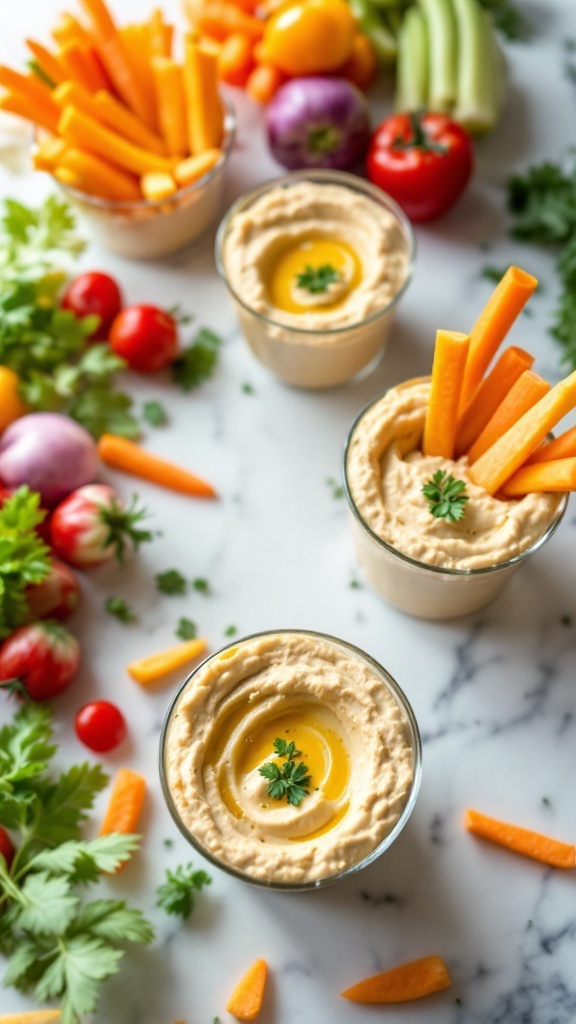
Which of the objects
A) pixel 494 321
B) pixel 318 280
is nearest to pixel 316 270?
pixel 318 280

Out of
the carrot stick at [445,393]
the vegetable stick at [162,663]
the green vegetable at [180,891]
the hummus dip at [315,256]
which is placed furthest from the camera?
the hummus dip at [315,256]

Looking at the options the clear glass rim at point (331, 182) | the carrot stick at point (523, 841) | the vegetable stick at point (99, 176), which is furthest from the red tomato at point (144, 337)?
the carrot stick at point (523, 841)

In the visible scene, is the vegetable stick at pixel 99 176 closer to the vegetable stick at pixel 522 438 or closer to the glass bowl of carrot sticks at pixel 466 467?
the glass bowl of carrot sticks at pixel 466 467

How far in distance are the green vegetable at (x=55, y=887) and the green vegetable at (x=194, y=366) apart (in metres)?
1.16

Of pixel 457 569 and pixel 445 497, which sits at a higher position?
pixel 445 497

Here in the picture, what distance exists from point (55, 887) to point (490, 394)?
1652 mm

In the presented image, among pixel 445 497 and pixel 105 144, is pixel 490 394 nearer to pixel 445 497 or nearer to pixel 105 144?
pixel 445 497

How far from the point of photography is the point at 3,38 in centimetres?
377

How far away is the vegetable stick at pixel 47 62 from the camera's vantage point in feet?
10.2

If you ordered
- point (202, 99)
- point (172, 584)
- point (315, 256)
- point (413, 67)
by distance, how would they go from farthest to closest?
point (413, 67) < point (202, 99) < point (315, 256) < point (172, 584)

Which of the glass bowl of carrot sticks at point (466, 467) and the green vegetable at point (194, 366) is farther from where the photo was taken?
the green vegetable at point (194, 366)

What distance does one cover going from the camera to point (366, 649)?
9.48ft

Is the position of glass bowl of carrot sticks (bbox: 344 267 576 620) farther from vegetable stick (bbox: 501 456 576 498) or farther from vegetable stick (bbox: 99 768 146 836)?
vegetable stick (bbox: 99 768 146 836)

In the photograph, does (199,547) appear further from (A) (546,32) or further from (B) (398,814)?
(A) (546,32)
